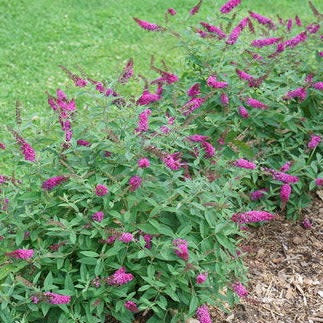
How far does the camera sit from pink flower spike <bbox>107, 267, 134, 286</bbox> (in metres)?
3.06

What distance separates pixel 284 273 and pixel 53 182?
1701mm

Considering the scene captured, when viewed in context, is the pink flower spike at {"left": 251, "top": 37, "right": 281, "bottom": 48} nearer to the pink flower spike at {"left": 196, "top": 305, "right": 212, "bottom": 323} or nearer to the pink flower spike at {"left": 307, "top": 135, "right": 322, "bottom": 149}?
the pink flower spike at {"left": 307, "top": 135, "right": 322, "bottom": 149}

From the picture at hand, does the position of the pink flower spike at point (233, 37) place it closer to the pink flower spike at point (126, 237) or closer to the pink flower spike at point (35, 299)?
the pink flower spike at point (126, 237)

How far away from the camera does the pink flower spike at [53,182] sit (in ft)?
10.7

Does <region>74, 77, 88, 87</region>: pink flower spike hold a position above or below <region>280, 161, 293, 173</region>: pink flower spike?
above

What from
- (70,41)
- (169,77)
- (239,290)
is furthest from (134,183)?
(70,41)

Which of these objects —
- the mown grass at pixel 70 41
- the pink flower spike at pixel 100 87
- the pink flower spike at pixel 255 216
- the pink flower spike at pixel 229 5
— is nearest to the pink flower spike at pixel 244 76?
the pink flower spike at pixel 229 5

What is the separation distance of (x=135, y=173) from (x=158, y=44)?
5471 mm

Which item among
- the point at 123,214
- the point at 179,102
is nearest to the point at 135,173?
the point at 123,214

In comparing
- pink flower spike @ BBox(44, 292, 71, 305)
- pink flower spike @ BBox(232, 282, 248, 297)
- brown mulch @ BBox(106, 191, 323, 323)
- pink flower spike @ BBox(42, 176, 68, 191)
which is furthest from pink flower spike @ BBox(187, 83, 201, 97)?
pink flower spike @ BBox(44, 292, 71, 305)

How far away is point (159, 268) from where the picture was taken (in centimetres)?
329

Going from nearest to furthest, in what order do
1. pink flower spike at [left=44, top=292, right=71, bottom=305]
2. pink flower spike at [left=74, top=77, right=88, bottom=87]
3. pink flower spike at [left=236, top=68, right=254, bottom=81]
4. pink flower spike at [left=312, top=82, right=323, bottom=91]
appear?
pink flower spike at [left=44, top=292, right=71, bottom=305], pink flower spike at [left=74, top=77, right=88, bottom=87], pink flower spike at [left=236, top=68, right=254, bottom=81], pink flower spike at [left=312, top=82, right=323, bottom=91]

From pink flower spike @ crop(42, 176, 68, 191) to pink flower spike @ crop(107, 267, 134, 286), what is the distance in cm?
51

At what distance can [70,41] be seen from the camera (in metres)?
8.44
